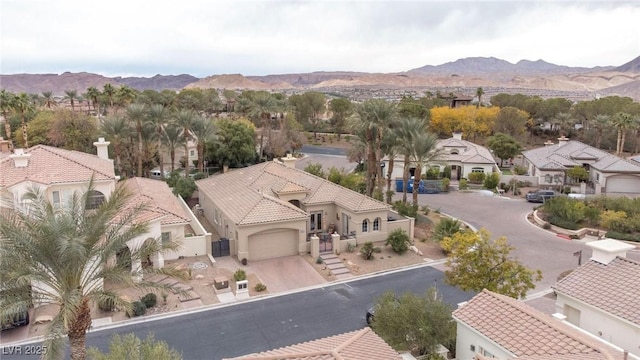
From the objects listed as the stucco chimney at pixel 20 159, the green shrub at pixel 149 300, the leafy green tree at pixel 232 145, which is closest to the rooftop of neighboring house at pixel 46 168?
the stucco chimney at pixel 20 159

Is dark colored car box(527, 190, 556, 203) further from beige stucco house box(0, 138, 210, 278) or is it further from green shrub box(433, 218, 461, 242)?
beige stucco house box(0, 138, 210, 278)

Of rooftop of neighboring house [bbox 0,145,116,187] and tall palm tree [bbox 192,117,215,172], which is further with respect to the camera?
tall palm tree [bbox 192,117,215,172]

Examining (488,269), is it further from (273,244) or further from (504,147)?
(504,147)

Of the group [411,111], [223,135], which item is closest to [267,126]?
[223,135]

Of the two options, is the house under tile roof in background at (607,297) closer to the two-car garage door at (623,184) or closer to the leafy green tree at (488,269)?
the leafy green tree at (488,269)

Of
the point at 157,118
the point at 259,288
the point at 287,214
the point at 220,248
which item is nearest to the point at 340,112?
the point at 157,118

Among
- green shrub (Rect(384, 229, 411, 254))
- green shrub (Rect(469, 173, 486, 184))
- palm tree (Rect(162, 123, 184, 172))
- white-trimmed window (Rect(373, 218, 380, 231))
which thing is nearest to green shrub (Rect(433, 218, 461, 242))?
green shrub (Rect(384, 229, 411, 254))
